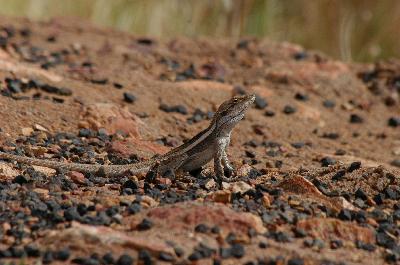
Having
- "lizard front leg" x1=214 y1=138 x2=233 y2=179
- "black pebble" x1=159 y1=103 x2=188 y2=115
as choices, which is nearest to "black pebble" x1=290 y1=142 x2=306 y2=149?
"black pebble" x1=159 y1=103 x2=188 y2=115

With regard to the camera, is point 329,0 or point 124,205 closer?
point 124,205

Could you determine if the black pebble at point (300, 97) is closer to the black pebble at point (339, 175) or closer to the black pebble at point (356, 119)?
the black pebble at point (356, 119)

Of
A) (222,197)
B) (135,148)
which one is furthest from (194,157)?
(222,197)

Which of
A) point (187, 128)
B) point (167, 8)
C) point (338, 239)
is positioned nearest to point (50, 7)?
point (167, 8)

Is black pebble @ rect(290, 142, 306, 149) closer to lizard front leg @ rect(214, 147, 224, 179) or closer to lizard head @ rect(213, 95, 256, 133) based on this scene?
lizard head @ rect(213, 95, 256, 133)

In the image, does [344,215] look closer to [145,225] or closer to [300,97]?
[145,225]

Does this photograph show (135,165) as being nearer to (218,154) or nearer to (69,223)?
(218,154)
